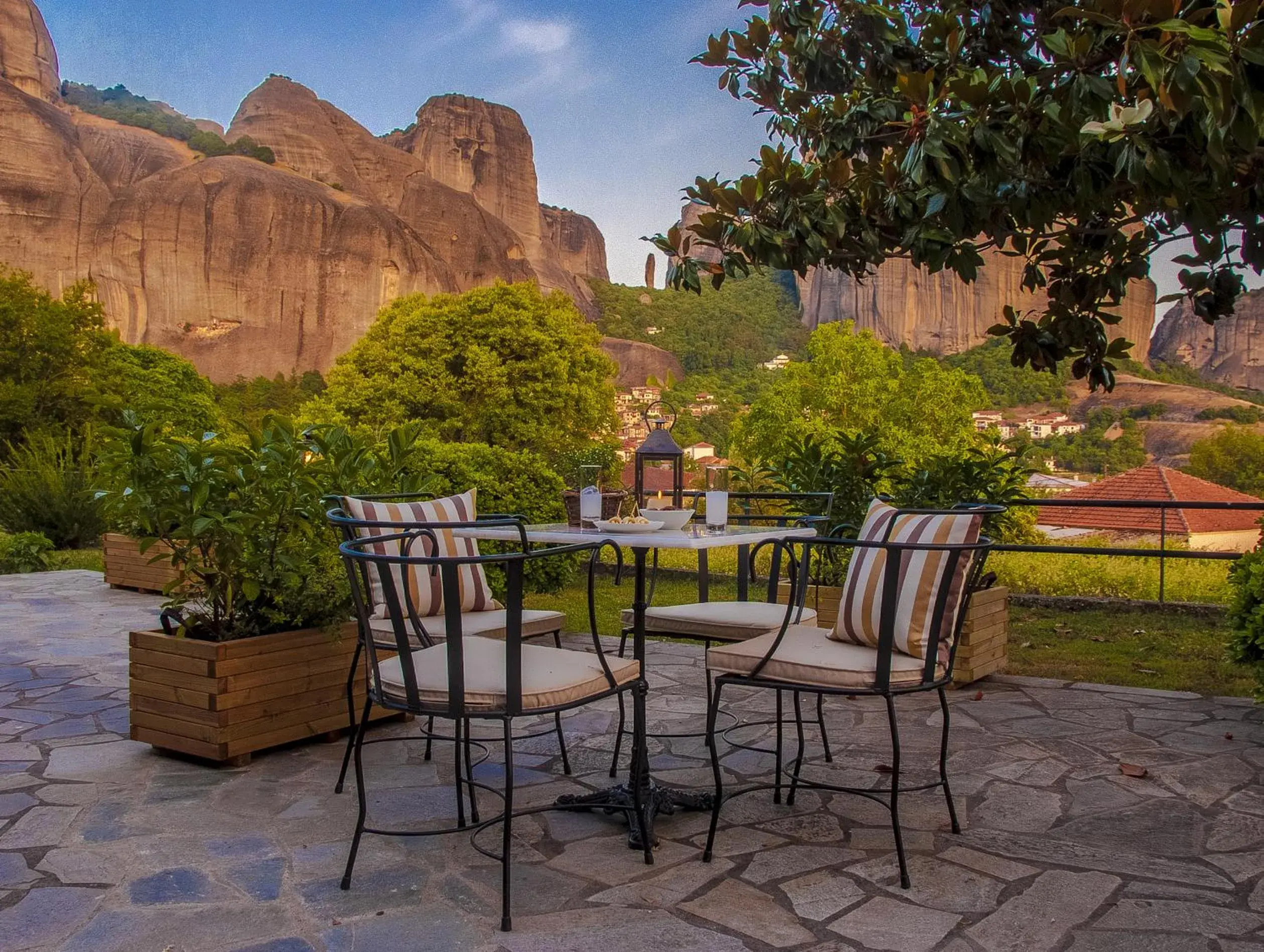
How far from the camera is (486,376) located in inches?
1078

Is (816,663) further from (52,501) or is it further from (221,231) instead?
(221,231)

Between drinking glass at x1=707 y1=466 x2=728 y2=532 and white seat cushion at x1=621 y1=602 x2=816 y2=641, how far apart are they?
280 mm

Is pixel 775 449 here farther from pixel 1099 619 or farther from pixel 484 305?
pixel 1099 619

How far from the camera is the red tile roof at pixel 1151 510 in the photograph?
2606 cm

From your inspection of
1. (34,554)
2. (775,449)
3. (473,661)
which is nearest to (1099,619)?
(473,661)

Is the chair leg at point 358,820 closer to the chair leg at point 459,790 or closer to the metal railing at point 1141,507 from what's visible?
the chair leg at point 459,790

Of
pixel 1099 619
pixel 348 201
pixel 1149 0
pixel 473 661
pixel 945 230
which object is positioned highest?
pixel 348 201

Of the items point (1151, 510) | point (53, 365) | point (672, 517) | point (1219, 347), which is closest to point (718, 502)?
point (672, 517)

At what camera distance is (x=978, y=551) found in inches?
105

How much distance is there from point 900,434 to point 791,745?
3588 centimetres

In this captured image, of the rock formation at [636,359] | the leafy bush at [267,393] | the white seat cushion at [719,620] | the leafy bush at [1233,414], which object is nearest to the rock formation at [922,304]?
the rock formation at [636,359]

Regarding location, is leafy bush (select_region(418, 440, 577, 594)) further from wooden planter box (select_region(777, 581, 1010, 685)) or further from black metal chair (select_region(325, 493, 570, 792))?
black metal chair (select_region(325, 493, 570, 792))

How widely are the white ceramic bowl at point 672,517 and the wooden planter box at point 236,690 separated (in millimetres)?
1204

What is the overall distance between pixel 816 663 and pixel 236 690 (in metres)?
1.84
